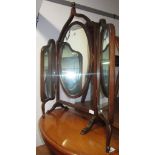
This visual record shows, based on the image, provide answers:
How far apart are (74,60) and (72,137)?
68 cm

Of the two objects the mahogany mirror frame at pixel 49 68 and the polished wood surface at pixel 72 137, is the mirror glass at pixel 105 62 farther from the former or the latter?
the mahogany mirror frame at pixel 49 68

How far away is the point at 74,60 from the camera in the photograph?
4.61 feet

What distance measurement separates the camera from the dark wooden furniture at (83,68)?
903 millimetres

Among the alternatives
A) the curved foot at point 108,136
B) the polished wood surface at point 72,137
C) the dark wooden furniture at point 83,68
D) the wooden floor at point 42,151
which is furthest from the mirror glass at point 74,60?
the wooden floor at point 42,151

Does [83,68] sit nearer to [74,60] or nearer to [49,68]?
[74,60]

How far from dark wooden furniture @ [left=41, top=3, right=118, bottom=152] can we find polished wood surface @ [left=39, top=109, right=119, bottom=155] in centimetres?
5

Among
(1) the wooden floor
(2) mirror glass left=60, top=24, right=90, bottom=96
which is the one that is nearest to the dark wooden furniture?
(2) mirror glass left=60, top=24, right=90, bottom=96

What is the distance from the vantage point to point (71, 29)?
142 cm

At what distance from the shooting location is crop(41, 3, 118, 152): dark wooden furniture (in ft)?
2.96

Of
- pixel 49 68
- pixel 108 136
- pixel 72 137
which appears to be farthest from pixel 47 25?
pixel 108 136

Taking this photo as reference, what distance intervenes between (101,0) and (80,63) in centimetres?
108

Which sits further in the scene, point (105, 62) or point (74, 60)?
point (74, 60)
